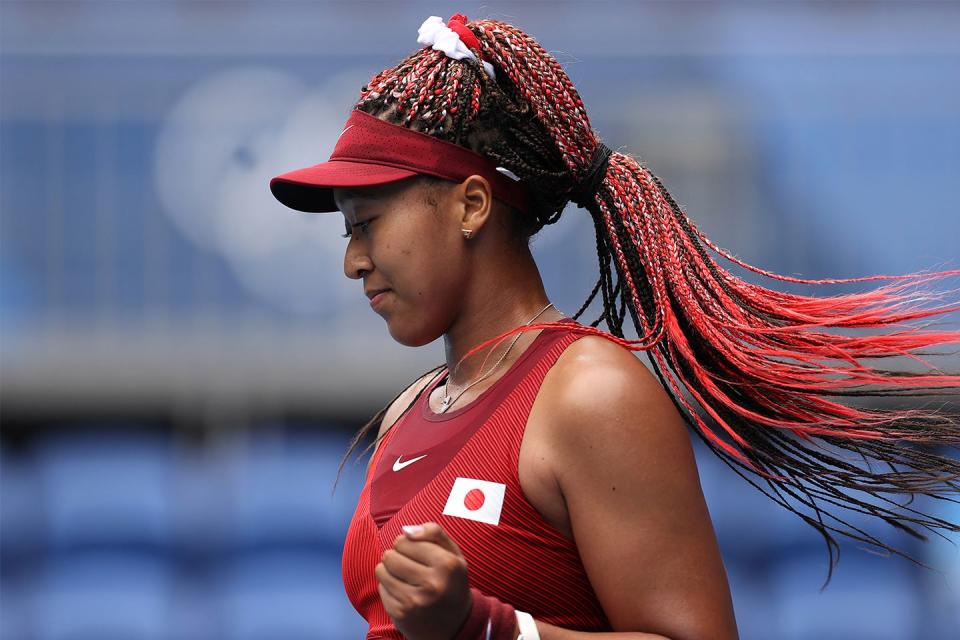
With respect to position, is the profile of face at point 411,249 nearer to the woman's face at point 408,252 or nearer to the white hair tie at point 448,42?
the woman's face at point 408,252

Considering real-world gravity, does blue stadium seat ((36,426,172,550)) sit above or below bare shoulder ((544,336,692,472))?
below

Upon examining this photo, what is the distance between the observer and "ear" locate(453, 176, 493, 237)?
1918mm

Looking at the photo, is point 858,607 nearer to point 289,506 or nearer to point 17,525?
point 289,506

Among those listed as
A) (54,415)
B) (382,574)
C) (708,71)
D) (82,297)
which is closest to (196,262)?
(82,297)

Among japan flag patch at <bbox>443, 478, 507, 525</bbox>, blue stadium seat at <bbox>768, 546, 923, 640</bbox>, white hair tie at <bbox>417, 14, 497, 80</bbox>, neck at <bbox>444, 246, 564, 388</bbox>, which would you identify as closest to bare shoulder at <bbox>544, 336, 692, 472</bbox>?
japan flag patch at <bbox>443, 478, 507, 525</bbox>

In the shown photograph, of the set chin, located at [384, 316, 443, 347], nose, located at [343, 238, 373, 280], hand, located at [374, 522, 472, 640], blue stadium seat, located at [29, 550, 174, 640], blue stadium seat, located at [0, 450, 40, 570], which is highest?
nose, located at [343, 238, 373, 280]

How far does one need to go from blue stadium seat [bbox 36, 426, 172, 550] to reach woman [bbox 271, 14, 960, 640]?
3.67m

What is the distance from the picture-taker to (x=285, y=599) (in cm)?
542

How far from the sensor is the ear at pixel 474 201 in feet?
6.29

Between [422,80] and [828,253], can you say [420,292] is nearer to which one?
[422,80]

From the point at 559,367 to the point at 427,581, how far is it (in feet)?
1.37

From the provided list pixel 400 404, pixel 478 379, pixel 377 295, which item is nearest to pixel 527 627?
pixel 478 379

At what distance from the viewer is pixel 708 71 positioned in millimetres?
6160

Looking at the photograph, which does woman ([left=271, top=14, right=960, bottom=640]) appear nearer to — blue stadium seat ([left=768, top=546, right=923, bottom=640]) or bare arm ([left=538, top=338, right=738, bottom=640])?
bare arm ([left=538, top=338, right=738, bottom=640])
